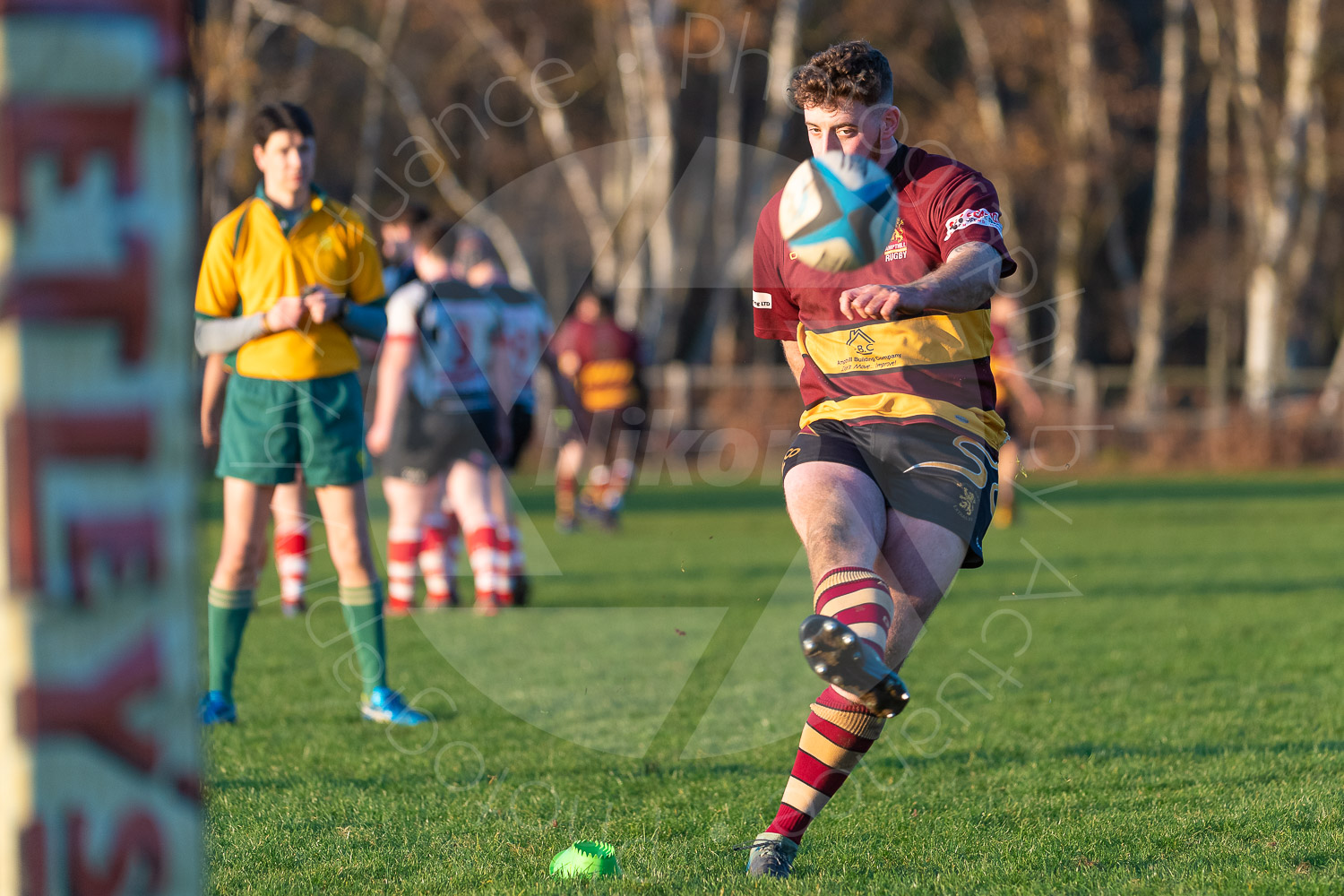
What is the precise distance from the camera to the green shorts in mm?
4906

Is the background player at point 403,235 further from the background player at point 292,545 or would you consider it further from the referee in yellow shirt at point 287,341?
the referee in yellow shirt at point 287,341

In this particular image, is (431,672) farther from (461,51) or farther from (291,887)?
(461,51)

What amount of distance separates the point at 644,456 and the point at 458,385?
51.6ft

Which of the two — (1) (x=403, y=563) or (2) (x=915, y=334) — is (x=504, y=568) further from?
(2) (x=915, y=334)

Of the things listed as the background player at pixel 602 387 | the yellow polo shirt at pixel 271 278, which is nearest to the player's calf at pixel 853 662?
the yellow polo shirt at pixel 271 278

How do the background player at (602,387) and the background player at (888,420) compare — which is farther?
the background player at (602,387)

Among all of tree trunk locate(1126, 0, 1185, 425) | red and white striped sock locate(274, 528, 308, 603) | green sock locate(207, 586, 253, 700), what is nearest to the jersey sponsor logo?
green sock locate(207, 586, 253, 700)

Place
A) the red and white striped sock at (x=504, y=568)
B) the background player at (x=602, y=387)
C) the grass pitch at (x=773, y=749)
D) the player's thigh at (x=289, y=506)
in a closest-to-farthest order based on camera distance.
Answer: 1. the grass pitch at (x=773, y=749)
2. the player's thigh at (x=289, y=506)
3. the red and white striped sock at (x=504, y=568)
4. the background player at (x=602, y=387)

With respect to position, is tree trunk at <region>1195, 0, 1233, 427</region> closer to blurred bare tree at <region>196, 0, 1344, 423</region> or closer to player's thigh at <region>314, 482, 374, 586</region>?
blurred bare tree at <region>196, 0, 1344, 423</region>

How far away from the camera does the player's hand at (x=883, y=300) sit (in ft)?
9.41

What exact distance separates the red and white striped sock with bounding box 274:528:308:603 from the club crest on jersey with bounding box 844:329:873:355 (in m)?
5.31

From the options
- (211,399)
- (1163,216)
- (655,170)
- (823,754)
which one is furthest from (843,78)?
(1163,216)

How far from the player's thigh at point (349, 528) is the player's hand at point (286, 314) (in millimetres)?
592

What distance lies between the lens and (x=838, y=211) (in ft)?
10.3
